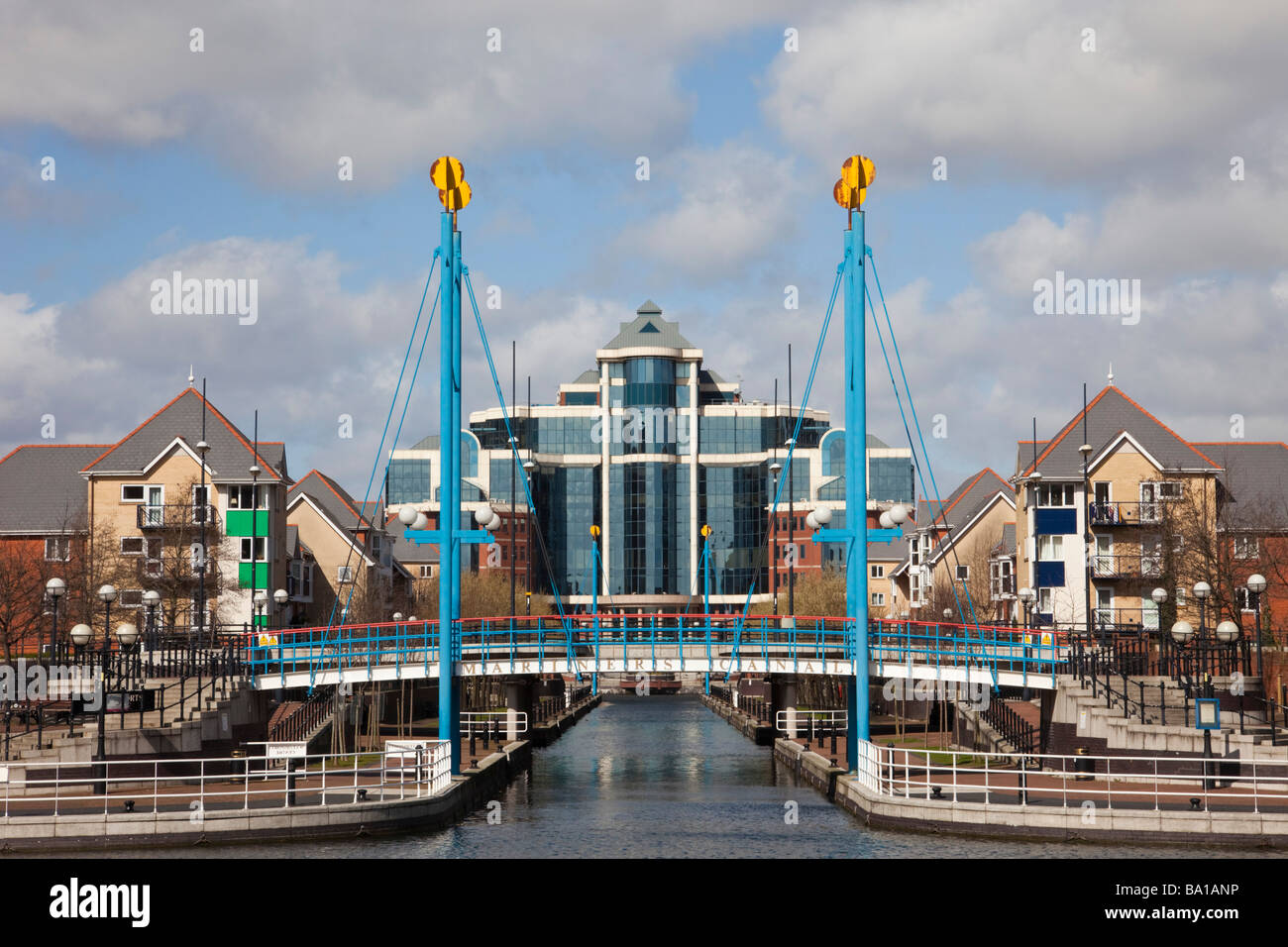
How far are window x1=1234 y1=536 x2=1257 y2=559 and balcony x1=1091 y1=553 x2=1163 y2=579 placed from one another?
158 inches

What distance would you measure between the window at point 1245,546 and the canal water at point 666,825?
21986 millimetres

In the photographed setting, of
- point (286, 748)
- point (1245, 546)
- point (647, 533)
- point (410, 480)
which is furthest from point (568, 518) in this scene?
point (286, 748)

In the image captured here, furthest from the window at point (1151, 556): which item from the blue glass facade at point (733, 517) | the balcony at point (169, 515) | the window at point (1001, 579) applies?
the blue glass facade at point (733, 517)

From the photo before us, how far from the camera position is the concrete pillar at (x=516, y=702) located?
212ft

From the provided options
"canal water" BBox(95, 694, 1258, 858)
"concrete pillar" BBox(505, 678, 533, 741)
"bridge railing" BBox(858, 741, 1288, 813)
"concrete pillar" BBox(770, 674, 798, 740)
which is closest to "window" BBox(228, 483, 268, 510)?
"concrete pillar" BBox(505, 678, 533, 741)

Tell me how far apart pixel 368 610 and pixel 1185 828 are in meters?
61.7

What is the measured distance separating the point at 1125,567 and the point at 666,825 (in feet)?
156

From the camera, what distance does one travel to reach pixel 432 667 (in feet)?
145

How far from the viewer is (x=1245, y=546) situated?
69.8m

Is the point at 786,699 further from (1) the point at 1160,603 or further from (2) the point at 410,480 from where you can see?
(2) the point at 410,480

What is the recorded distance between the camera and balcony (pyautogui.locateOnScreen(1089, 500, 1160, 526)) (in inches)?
3088
